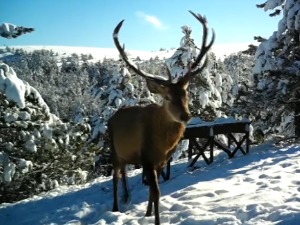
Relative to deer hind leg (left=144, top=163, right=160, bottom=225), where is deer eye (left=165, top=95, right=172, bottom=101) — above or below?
above

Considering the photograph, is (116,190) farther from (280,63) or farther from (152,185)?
(280,63)

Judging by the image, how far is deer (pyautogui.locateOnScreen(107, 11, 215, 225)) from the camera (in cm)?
713

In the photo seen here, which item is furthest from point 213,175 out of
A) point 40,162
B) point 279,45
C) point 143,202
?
point 40,162

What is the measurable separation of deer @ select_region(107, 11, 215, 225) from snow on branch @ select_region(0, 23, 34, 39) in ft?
8.51

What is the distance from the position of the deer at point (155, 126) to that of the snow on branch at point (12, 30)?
2595mm

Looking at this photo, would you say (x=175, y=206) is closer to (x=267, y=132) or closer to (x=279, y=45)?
(x=279, y=45)

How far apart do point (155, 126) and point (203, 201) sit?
1.80m

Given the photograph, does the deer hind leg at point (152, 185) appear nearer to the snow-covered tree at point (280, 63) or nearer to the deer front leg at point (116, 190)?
the deer front leg at point (116, 190)

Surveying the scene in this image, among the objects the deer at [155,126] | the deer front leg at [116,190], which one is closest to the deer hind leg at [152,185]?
the deer at [155,126]

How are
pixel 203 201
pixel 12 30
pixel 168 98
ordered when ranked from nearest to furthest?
1. pixel 168 98
2. pixel 203 201
3. pixel 12 30

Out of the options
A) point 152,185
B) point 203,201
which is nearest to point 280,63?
point 203,201

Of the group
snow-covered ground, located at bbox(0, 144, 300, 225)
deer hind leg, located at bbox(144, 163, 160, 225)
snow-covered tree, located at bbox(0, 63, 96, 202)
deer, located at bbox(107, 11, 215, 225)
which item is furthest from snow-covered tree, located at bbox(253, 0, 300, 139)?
deer hind leg, located at bbox(144, 163, 160, 225)

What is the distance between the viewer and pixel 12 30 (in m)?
9.73

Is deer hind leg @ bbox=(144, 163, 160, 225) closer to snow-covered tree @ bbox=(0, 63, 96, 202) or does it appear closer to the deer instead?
the deer
